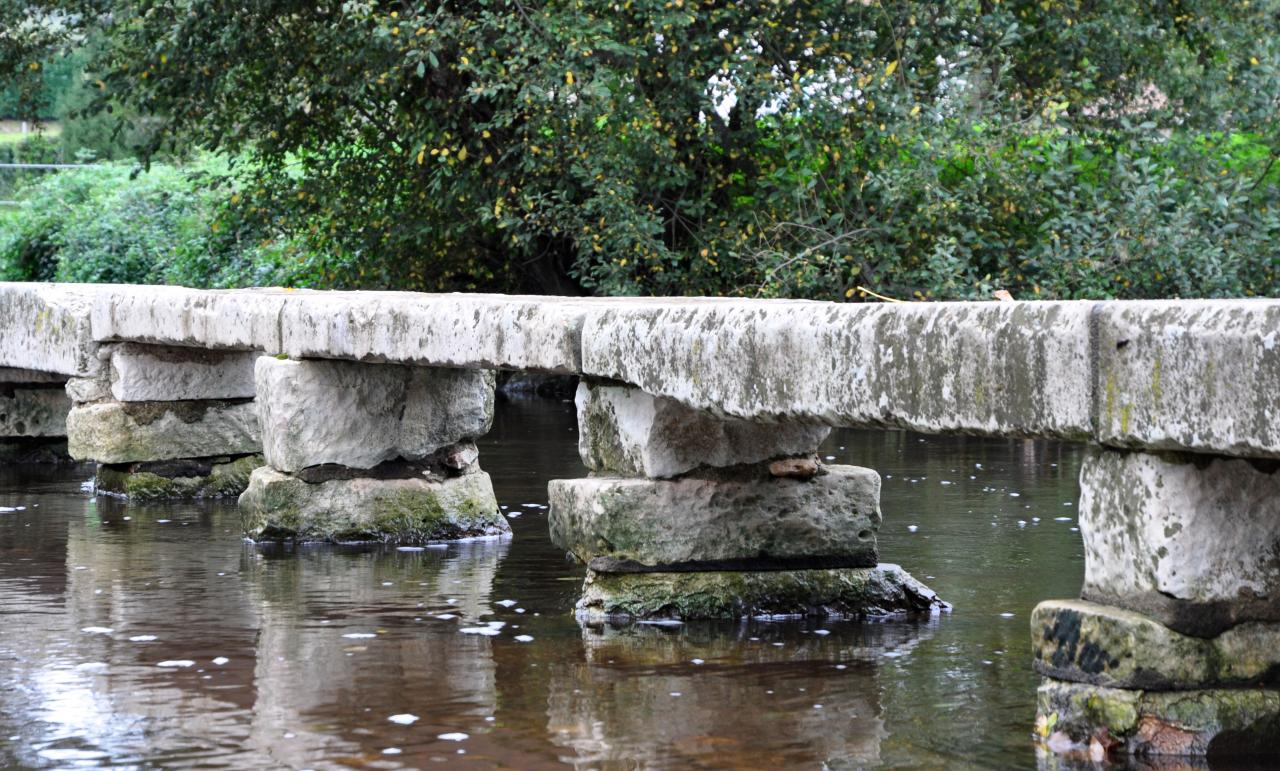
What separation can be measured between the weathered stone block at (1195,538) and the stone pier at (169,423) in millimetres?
6827

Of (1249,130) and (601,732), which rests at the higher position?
(1249,130)

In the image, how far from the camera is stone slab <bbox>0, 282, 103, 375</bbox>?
10.6m

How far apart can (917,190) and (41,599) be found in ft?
26.7

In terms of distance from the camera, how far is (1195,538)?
14.9 feet

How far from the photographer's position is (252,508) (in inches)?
343

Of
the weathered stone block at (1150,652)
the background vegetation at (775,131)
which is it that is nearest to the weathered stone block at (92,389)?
the background vegetation at (775,131)

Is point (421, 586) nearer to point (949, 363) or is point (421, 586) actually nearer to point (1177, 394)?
point (949, 363)

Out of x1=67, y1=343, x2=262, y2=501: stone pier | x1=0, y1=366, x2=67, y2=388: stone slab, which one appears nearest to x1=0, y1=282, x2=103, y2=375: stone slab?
x1=67, y1=343, x2=262, y2=501: stone pier

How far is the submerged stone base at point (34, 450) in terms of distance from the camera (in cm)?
1249

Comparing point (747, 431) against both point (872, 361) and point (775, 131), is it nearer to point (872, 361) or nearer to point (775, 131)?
point (872, 361)

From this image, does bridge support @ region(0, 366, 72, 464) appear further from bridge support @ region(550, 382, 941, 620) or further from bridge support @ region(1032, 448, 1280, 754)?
bridge support @ region(1032, 448, 1280, 754)

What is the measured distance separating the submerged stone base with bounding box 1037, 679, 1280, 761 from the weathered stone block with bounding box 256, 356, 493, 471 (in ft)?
15.2

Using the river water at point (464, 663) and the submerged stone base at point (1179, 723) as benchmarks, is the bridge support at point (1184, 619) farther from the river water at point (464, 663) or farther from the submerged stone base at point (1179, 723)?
the river water at point (464, 663)

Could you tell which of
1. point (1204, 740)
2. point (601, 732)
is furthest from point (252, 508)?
point (1204, 740)
